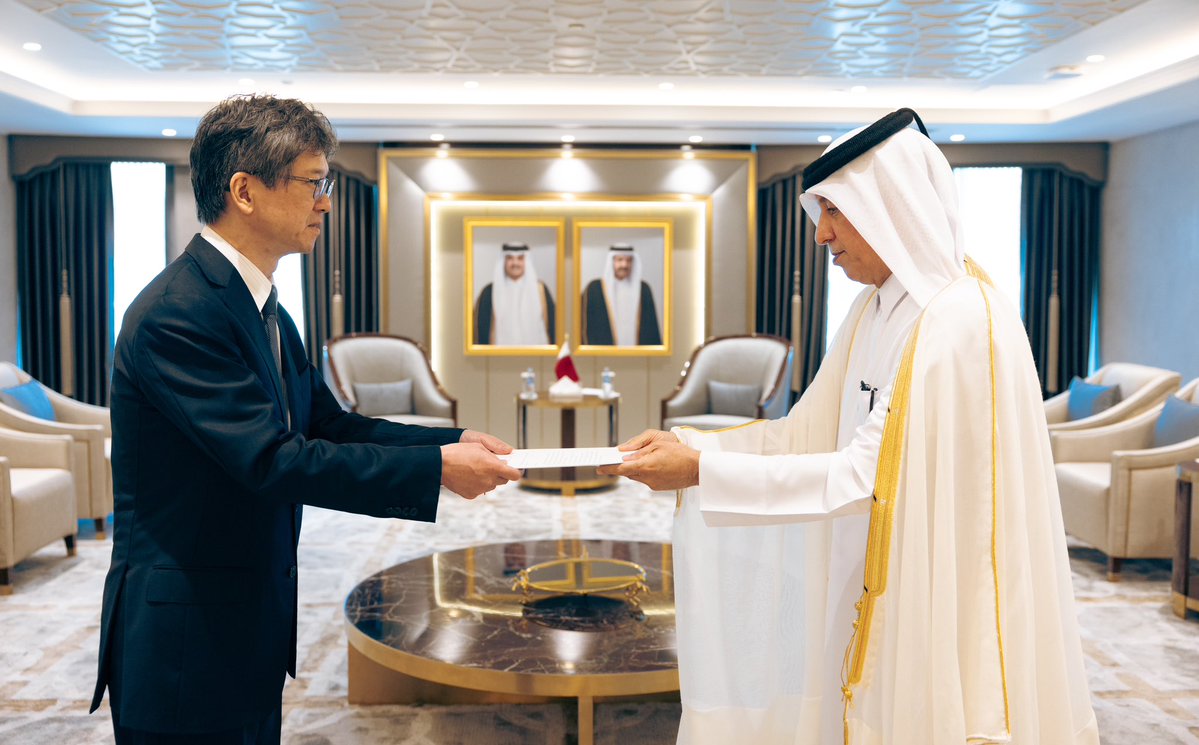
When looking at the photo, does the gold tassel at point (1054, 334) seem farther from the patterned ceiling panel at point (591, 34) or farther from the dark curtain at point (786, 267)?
the patterned ceiling panel at point (591, 34)

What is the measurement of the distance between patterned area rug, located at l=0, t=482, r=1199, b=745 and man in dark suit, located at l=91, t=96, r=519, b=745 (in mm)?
1598

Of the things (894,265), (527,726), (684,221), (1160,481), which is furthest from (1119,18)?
(527,726)

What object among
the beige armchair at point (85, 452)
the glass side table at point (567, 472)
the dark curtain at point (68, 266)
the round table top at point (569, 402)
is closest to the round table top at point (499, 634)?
the beige armchair at point (85, 452)

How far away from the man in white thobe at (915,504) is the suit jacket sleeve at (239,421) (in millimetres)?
590

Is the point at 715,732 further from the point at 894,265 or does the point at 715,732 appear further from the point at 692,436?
the point at 894,265

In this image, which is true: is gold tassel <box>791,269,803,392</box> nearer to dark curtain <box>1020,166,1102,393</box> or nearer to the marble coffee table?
dark curtain <box>1020,166,1102,393</box>

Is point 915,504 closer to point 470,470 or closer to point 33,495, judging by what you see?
point 470,470

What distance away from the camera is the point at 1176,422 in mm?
5215

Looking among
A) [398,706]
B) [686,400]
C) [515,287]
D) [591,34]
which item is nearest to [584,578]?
[398,706]

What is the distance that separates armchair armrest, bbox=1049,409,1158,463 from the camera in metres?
5.56

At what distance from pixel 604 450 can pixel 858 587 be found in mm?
619

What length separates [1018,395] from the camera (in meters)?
1.79

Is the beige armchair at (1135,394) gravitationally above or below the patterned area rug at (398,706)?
above

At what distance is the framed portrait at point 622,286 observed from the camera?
8.43 meters
